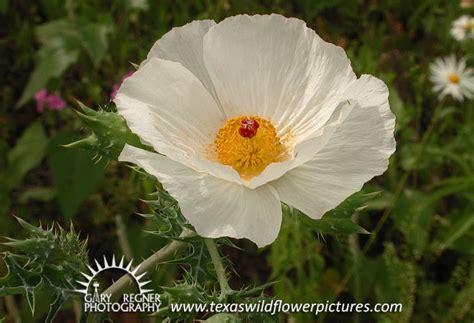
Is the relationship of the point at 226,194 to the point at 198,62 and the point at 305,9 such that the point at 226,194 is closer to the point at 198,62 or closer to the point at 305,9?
the point at 198,62

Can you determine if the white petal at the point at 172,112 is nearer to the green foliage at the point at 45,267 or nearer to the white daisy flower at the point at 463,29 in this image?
the green foliage at the point at 45,267

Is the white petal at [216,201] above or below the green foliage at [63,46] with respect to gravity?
above

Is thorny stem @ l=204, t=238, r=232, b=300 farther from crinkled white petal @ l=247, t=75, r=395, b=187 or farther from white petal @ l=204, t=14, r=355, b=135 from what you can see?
white petal @ l=204, t=14, r=355, b=135

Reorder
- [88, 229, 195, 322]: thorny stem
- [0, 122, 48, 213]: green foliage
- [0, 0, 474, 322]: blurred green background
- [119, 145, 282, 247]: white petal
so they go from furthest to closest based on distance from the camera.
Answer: [0, 122, 48, 213]: green foliage < [0, 0, 474, 322]: blurred green background < [88, 229, 195, 322]: thorny stem < [119, 145, 282, 247]: white petal

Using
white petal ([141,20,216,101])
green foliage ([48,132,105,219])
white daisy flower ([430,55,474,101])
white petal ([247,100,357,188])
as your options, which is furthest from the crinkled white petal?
white daisy flower ([430,55,474,101])

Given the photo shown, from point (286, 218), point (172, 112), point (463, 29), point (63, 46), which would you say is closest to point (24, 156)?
point (63, 46)

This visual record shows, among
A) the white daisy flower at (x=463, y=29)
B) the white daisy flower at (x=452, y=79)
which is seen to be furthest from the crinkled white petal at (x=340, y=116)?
the white daisy flower at (x=463, y=29)

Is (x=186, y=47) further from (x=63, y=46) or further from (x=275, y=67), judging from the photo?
(x=63, y=46)

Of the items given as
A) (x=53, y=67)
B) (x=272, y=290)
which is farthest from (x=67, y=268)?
(x=53, y=67)
